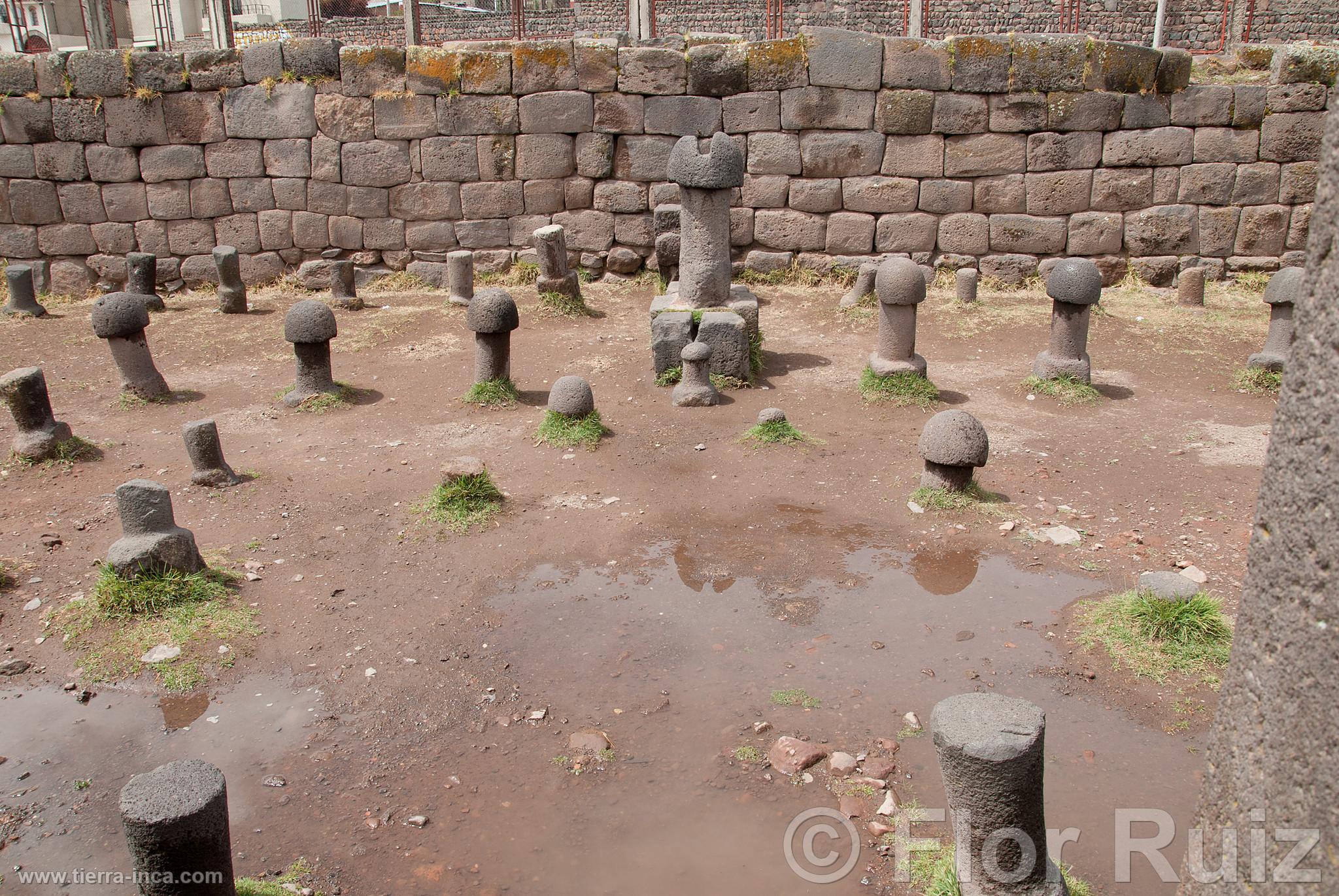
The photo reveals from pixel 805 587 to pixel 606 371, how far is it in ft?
15.3

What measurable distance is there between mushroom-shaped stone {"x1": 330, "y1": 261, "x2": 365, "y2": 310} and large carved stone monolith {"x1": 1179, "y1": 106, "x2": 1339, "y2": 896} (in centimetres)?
1157

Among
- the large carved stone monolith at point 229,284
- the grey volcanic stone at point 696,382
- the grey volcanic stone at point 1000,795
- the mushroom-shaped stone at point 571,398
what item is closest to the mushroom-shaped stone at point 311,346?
the mushroom-shaped stone at point 571,398

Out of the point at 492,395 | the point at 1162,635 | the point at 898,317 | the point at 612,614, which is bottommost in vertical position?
the point at 612,614

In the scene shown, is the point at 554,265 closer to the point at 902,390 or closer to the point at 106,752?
the point at 902,390

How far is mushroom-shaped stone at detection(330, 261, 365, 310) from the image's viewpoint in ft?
40.4

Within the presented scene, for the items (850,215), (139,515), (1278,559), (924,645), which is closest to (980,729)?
(1278,559)

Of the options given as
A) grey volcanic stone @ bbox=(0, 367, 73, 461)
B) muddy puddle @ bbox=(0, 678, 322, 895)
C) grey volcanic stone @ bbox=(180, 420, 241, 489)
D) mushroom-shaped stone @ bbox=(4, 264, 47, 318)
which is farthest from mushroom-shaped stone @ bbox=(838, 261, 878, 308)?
mushroom-shaped stone @ bbox=(4, 264, 47, 318)

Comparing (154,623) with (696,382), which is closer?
(154,623)

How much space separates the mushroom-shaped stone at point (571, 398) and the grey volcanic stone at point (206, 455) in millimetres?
2527

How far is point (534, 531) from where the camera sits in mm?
6625

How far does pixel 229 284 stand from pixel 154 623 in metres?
7.95

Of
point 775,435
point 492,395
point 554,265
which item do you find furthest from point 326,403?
point 775,435

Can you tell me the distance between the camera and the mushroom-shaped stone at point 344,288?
12328 mm

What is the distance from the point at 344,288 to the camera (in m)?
12.4
